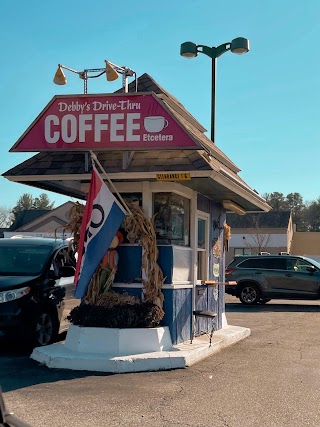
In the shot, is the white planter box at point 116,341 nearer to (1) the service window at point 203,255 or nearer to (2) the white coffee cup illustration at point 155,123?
(1) the service window at point 203,255

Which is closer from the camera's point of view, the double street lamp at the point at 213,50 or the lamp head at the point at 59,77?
the lamp head at the point at 59,77

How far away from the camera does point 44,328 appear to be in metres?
9.90

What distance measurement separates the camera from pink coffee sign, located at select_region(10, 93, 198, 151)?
28.3 ft

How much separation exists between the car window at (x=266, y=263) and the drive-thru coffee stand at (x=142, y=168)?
10.7 m

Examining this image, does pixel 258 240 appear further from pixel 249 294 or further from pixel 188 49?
pixel 188 49

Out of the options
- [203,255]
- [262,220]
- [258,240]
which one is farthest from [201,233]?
[262,220]

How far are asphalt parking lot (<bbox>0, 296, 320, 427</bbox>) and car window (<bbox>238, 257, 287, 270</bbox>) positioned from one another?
1094 centimetres

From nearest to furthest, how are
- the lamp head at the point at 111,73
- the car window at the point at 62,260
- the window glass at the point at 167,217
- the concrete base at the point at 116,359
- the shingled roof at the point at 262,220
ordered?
the concrete base at the point at 116,359, the lamp head at the point at 111,73, the window glass at the point at 167,217, the car window at the point at 62,260, the shingled roof at the point at 262,220

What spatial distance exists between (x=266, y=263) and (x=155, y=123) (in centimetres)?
1315

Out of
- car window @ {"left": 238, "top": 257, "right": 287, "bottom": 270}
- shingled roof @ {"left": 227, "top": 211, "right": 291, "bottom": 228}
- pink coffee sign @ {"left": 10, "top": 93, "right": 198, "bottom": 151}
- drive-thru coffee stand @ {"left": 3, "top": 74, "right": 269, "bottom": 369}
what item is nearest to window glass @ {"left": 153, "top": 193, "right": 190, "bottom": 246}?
drive-thru coffee stand @ {"left": 3, "top": 74, "right": 269, "bottom": 369}

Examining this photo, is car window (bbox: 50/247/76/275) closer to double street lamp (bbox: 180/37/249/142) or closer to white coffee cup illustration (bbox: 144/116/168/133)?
white coffee cup illustration (bbox: 144/116/168/133)

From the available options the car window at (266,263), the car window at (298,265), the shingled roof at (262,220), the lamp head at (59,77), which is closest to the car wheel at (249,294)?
the car window at (266,263)

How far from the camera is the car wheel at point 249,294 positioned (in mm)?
20667

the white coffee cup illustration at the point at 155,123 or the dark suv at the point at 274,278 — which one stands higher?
the white coffee cup illustration at the point at 155,123
